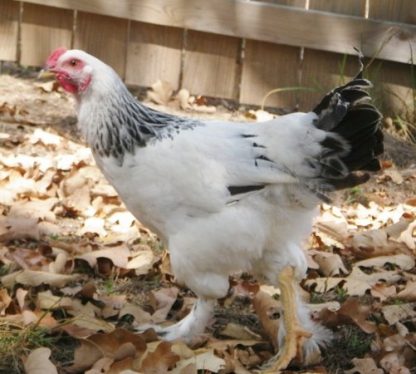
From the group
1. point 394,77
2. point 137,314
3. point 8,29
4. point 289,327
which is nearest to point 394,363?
point 289,327

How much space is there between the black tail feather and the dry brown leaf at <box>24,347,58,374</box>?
1151 millimetres

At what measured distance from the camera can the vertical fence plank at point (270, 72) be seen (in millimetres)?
6188

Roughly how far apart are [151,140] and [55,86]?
303 cm

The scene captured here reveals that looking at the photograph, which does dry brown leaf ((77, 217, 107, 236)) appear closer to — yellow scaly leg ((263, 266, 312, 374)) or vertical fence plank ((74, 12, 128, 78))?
yellow scaly leg ((263, 266, 312, 374))

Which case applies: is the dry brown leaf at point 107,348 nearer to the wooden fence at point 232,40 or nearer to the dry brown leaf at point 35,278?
the dry brown leaf at point 35,278

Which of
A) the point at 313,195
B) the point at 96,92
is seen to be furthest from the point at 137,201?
the point at 313,195

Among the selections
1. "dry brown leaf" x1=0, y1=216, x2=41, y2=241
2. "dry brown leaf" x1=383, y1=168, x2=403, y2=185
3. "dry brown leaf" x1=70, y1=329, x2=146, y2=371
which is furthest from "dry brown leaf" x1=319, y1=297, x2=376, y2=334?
"dry brown leaf" x1=383, y1=168, x2=403, y2=185

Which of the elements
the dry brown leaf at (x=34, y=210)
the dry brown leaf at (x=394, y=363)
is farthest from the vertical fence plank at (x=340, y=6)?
the dry brown leaf at (x=394, y=363)

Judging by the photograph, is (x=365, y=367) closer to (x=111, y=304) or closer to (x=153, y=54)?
(x=111, y=304)

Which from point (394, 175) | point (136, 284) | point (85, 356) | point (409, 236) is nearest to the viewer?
point (85, 356)

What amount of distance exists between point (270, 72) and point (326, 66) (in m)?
0.40

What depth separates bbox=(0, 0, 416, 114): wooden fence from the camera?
5.95 m

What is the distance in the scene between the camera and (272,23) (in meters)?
6.00

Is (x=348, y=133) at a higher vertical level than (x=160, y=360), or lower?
higher
